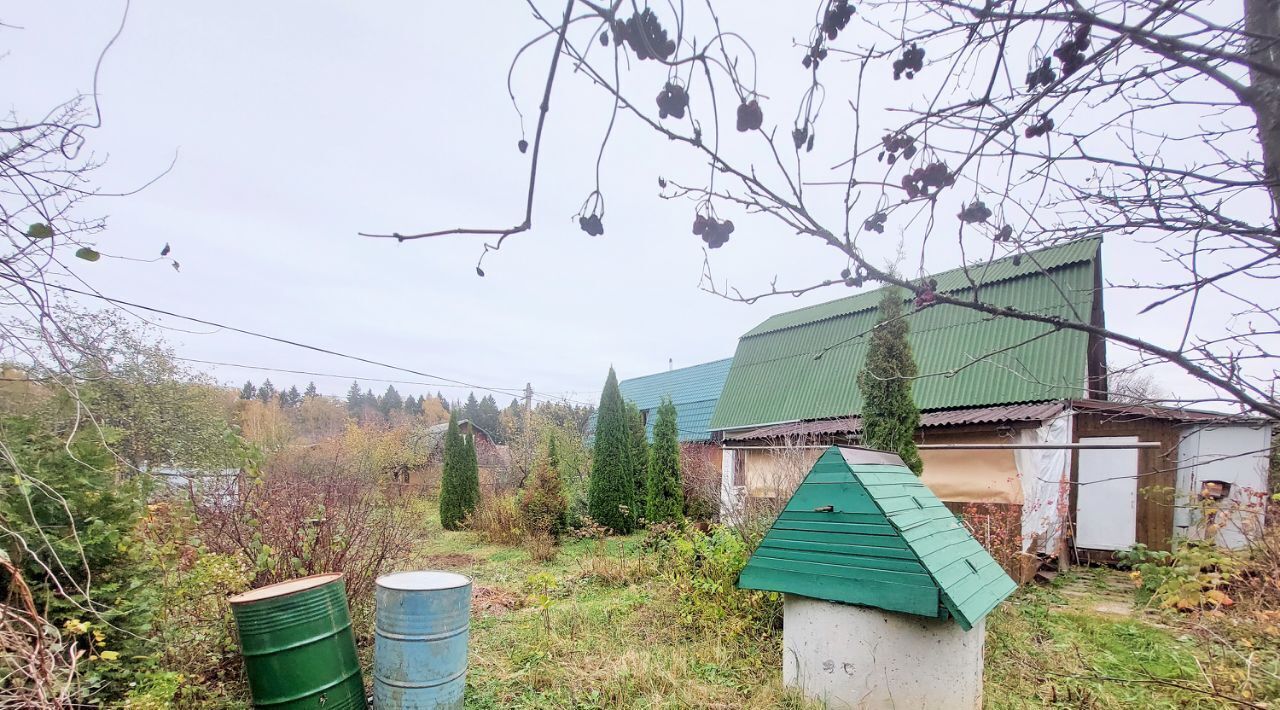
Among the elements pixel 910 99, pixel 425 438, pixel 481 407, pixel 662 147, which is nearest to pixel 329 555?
pixel 662 147

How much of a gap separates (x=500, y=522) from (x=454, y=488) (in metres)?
3.10

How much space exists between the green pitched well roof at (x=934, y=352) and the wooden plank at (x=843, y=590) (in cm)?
286

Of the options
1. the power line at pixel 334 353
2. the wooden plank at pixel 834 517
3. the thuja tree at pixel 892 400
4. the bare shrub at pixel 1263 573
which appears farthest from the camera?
the thuja tree at pixel 892 400

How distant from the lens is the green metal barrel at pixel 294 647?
321 centimetres

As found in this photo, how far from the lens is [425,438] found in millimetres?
23891

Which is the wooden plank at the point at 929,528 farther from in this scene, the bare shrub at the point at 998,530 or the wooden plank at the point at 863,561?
the bare shrub at the point at 998,530

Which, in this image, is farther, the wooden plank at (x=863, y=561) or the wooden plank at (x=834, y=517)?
the wooden plank at (x=834, y=517)

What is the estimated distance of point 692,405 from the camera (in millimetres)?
18781

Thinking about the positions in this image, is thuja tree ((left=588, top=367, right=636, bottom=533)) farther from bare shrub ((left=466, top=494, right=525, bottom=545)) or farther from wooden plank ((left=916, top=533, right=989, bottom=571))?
wooden plank ((left=916, top=533, right=989, bottom=571))

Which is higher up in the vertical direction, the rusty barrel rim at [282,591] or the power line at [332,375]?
the power line at [332,375]

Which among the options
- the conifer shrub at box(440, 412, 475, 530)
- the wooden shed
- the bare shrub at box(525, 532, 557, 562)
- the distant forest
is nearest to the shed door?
the wooden shed

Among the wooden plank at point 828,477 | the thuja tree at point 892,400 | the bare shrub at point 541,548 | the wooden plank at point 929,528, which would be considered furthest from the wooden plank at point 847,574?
the bare shrub at point 541,548

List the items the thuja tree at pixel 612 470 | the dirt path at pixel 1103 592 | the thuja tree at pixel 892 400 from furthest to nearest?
the thuja tree at pixel 612 470, the thuja tree at pixel 892 400, the dirt path at pixel 1103 592

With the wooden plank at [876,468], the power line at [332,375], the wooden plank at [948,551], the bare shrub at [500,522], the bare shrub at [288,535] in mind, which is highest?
the power line at [332,375]
